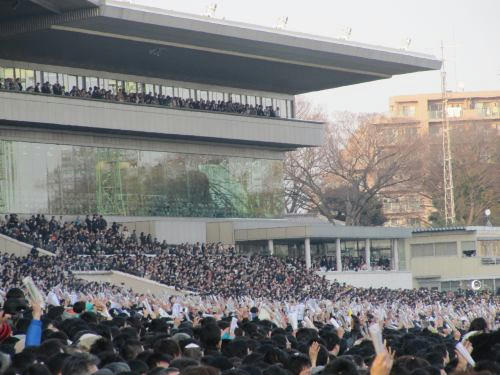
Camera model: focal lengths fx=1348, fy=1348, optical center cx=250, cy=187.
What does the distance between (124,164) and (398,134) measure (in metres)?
42.9

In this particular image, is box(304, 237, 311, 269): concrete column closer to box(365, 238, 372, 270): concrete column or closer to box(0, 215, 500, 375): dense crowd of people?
box(365, 238, 372, 270): concrete column

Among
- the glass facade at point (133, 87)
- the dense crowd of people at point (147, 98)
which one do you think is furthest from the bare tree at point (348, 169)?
the dense crowd of people at point (147, 98)

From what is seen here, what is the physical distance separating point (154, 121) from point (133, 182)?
3.47m

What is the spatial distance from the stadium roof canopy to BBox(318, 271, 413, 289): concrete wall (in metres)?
10.1

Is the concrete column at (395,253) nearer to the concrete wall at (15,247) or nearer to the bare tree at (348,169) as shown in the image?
the bare tree at (348,169)

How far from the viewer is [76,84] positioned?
5950 cm

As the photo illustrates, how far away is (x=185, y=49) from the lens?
59.7 m

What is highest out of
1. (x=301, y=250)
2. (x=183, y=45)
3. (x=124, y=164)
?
(x=183, y=45)

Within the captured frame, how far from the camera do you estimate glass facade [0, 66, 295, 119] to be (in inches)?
2250

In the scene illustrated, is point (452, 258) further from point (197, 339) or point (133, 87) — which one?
point (197, 339)

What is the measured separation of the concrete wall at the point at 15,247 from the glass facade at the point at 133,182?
6082 mm

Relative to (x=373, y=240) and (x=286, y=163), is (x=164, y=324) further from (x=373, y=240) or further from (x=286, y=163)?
(x=286, y=163)

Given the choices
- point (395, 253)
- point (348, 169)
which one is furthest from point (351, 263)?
point (348, 169)

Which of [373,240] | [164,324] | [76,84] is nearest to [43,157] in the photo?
[76,84]
